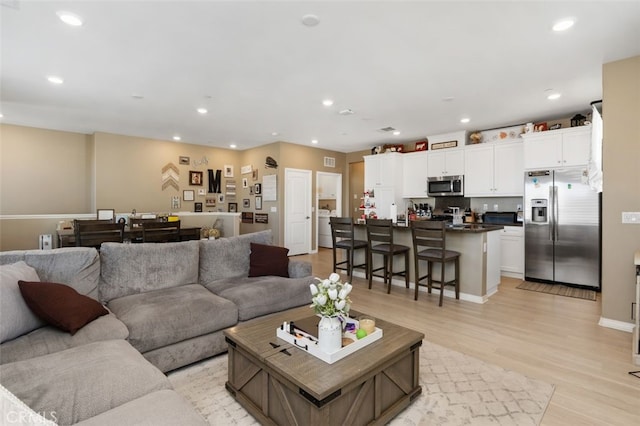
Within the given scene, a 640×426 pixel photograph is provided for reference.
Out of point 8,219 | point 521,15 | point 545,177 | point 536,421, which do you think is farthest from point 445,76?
point 8,219

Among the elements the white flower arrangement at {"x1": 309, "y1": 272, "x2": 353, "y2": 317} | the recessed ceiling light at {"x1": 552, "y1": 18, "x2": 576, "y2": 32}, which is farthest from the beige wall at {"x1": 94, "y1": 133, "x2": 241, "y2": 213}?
the recessed ceiling light at {"x1": 552, "y1": 18, "x2": 576, "y2": 32}

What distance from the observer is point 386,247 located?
4.42 meters

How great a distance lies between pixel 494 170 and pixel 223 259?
4.90 m

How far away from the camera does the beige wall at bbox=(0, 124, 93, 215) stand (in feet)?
18.4

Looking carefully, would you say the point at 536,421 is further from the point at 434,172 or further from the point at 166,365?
the point at 434,172

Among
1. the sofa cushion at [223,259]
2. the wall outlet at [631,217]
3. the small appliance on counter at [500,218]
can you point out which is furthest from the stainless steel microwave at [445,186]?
the sofa cushion at [223,259]

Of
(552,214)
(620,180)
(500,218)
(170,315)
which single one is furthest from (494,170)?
(170,315)

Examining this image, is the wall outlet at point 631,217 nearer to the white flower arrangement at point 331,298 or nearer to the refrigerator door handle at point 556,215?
the refrigerator door handle at point 556,215

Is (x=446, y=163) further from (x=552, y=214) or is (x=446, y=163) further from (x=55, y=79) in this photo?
(x=55, y=79)

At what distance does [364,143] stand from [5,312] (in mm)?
6557

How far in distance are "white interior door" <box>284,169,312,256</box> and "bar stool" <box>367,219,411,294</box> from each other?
3029mm

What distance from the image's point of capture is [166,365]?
7.10 ft

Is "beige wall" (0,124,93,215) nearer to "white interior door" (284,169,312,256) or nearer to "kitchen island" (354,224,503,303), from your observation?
"white interior door" (284,169,312,256)

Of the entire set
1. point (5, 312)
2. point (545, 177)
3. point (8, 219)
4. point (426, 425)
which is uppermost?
point (545, 177)
